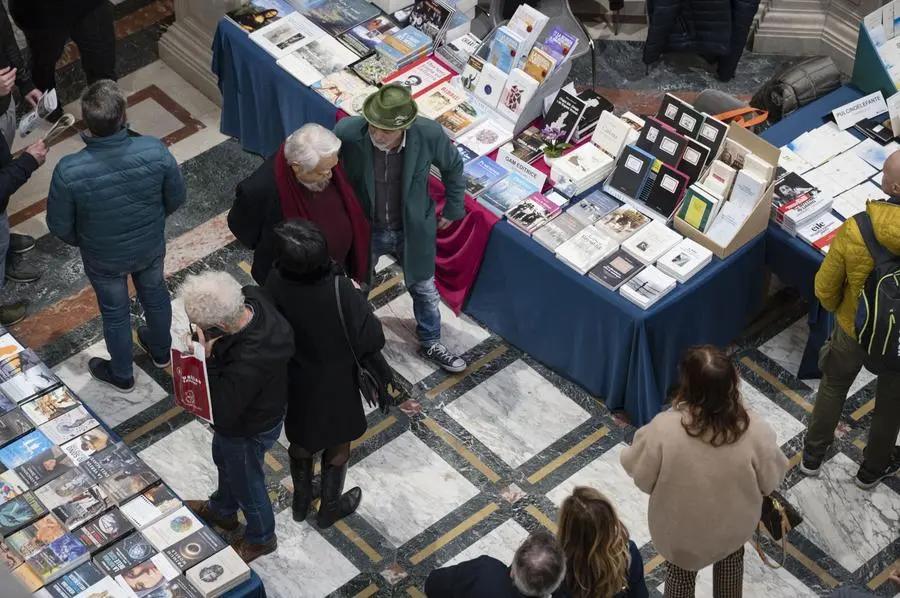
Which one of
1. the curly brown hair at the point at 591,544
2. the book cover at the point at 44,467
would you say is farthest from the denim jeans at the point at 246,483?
the curly brown hair at the point at 591,544

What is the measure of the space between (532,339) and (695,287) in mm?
925

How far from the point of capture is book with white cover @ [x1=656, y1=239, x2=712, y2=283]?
6570mm

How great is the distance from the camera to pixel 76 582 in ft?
17.0

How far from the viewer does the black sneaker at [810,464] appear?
657 cm

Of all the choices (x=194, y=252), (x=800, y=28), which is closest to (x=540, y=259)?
(x=194, y=252)

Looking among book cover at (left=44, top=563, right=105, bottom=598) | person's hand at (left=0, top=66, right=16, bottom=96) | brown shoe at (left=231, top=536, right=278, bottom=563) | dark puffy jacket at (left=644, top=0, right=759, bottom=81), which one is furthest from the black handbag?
dark puffy jacket at (left=644, top=0, right=759, bottom=81)

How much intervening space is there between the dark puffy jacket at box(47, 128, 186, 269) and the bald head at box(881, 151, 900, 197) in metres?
2.98

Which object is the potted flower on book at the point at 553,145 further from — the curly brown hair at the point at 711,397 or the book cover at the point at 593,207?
the curly brown hair at the point at 711,397

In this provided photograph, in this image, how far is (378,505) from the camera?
644 cm

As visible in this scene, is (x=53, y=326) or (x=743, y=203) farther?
(x=53, y=326)

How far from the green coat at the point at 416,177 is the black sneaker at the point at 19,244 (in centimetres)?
220

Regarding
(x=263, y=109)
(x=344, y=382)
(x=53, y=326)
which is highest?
(x=344, y=382)

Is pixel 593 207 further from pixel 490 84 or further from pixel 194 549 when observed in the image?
pixel 194 549

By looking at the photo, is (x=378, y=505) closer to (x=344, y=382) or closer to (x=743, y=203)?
(x=344, y=382)
